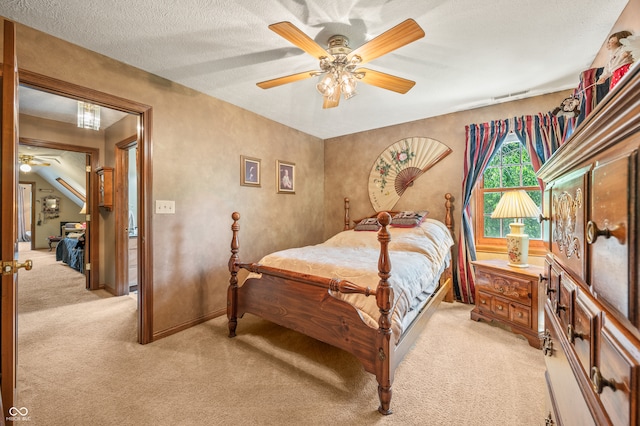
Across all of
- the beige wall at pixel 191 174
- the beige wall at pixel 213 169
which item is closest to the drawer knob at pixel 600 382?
the beige wall at pixel 213 169

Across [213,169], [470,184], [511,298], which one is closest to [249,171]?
[213,169]

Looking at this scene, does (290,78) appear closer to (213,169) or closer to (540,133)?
(213,169)

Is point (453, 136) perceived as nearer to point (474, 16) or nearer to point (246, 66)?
point (474, 16)

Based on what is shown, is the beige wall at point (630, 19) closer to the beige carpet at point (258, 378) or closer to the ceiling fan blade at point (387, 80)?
the ceiling fan blade at point (387, 80)

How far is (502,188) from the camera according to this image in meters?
3.06

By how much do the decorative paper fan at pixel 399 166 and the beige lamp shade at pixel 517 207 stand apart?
1.05m

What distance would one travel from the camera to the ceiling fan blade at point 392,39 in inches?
53.9

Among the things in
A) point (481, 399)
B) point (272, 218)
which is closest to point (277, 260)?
point (272, 218)

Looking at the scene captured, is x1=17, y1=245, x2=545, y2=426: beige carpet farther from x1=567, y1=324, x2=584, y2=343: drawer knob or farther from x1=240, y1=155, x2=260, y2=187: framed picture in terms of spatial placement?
x1=240, y1=155, x2=260, y2=187: framed picture

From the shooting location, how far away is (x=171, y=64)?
2191mm

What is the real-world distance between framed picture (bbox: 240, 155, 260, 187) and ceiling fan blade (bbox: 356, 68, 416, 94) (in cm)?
176

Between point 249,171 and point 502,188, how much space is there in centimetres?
307

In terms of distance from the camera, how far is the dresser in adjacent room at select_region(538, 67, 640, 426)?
425 mm

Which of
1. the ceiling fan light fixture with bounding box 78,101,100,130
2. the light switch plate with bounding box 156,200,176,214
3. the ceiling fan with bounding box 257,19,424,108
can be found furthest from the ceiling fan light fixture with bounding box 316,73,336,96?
the ceiling fan light fixture with bounding box 78,101,100,130
